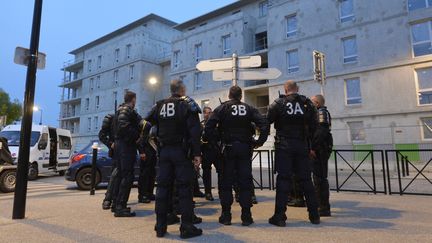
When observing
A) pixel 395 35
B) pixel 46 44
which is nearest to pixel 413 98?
pixel 395 35

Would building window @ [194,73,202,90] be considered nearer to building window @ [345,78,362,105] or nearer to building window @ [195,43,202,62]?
building window @ [195,43,202,62]

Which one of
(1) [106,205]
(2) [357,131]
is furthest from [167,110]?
(2) [357,131]

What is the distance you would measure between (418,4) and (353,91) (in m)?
6.76

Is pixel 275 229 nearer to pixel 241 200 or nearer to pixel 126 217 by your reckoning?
pixel 241 200

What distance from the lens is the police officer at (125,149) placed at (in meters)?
5.24

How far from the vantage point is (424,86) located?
757 inches

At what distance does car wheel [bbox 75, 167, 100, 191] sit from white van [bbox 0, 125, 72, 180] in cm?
381

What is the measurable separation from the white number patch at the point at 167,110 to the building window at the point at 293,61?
2199cm

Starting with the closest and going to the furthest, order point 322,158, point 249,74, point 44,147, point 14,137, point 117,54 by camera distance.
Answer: point 322,158
point 249,74
point 14,137
point 44,147
point 117,54

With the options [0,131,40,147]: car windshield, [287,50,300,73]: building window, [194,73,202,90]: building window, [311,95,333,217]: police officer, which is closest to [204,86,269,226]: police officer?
[311,95,333,217]: police officer

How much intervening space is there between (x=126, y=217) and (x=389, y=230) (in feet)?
13.2

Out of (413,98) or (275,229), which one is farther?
(413,98)

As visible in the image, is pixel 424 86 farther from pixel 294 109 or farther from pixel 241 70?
pixel 294 109

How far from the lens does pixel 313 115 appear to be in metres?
Result: 4.88
